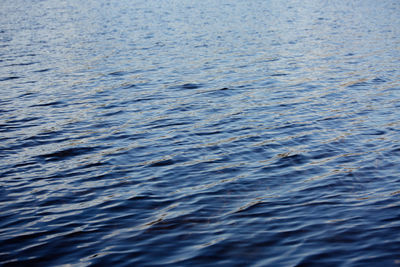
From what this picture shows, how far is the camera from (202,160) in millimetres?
11953

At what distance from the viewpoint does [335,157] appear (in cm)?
1172

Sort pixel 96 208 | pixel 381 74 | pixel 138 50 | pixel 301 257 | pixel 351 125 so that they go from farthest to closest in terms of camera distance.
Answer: pixel 138 50
pixel 381 74
pixel 351 125
pixel 96 208
pixel 301 257

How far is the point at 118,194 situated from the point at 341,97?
11.9 meters

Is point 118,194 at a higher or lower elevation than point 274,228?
higher

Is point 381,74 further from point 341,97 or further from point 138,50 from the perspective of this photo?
point 138,50

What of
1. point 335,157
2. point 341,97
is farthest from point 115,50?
point 335,157

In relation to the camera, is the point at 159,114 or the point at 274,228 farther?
the point at 159,114

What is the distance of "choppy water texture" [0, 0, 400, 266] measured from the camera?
7895 mm

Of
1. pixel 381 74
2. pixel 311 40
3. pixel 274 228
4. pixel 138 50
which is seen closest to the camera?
pixel 274 228

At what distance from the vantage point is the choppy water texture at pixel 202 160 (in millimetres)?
7895

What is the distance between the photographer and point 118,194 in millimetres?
10008

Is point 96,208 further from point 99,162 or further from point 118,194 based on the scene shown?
point 99,162

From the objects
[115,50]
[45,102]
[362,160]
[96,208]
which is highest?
[115,50]

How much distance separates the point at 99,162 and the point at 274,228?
19.0ft
